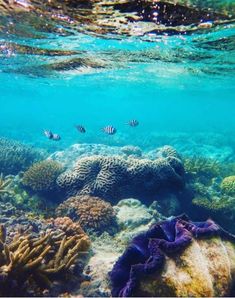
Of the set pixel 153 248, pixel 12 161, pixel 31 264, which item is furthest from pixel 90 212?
pixel 12 161

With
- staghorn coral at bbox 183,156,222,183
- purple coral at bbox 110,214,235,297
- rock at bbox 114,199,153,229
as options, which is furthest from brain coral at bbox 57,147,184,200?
purple coral at bbox 110,214,235,297

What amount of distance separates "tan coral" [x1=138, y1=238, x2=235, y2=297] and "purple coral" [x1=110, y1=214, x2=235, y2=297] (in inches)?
4.9

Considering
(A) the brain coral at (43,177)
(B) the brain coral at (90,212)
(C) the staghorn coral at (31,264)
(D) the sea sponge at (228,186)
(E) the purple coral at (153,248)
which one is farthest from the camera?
(D) the sea sponge at (228,186)

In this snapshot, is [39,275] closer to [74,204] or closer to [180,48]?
[74,204]

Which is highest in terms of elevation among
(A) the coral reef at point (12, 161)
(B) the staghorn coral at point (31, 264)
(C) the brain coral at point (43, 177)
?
(B) the staghorn coral at point (31, 264)

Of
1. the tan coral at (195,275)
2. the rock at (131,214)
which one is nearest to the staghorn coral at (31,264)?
the tan coral at (195,275)

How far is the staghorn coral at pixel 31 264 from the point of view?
4977 millimetres

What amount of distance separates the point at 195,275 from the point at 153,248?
2.42ft

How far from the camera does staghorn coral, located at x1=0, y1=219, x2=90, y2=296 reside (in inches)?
196

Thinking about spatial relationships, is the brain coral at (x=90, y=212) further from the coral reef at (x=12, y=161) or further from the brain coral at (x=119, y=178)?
the coral reef at (x=12, y=161)

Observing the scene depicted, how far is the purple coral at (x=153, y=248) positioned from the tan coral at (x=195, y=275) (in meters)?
0.13

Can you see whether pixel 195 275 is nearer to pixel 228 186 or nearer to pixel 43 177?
pixel 43 177

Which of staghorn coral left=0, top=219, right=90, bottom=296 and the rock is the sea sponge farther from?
staghorn coral left=0, top=219, right=90, bottom=296

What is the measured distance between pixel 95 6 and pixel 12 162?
1019 centimetres
